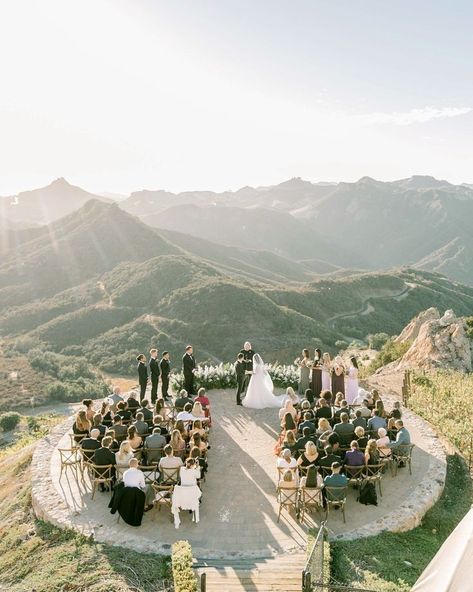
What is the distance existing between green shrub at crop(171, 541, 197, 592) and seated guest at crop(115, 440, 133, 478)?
2.53 m

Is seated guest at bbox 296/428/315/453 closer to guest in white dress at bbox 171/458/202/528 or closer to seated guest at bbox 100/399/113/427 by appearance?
guest in white dress at bbox 171/458/202/528

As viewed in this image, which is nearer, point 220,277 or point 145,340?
point 145,340

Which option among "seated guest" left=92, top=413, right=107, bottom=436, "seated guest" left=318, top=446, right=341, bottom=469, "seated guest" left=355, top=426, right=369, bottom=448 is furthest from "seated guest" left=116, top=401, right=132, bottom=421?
"seated guest" left=355, top=426, right=369, bottom=448

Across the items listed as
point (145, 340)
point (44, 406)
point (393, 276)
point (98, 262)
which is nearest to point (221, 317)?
point (145, 340)

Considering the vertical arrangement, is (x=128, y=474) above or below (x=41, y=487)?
above

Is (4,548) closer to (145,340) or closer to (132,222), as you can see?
(145,340)

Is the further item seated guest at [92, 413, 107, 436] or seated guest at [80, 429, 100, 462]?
seated guest at [92, 413, 107, 436]

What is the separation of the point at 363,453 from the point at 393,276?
83.9m

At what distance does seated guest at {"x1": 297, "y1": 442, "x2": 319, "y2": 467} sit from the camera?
9234 mm

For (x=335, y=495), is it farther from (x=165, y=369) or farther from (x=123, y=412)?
(x=165, y=369)

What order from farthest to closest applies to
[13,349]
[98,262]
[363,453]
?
[98,262]
[13,349]
[363,453]

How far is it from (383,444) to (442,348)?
14.2 meters

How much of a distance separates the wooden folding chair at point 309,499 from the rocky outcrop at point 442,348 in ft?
48.6

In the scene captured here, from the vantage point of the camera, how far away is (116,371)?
176 feet
